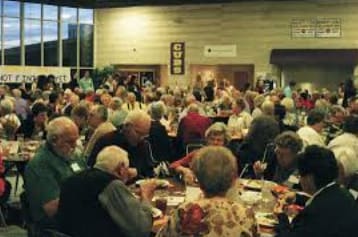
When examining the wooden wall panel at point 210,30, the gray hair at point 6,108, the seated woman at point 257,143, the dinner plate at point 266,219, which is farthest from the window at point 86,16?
the dinner plate at point 266,219

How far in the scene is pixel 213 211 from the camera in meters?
3.12

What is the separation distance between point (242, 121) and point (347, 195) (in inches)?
279

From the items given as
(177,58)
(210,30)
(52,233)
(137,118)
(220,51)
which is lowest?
(52,233)

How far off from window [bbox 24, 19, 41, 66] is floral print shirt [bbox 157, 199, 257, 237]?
2214cm

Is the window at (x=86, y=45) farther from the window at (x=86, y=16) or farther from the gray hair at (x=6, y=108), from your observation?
the gray hair at (x=6, y=108)

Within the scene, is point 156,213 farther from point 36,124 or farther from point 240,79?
point 240,79

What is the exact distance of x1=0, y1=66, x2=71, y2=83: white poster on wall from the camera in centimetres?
2303

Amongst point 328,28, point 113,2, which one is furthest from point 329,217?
point 113,2

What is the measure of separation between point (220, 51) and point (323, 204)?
20544 mm

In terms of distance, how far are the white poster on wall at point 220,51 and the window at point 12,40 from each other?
712 cm

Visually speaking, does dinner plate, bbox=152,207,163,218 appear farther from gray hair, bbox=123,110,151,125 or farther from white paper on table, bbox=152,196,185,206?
gray hair, bbox=123,110,151,125

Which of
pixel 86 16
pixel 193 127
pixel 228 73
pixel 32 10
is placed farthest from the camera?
pixel 86 16

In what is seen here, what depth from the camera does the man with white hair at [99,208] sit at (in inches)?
148

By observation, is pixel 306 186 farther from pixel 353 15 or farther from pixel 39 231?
pixel 353 15
